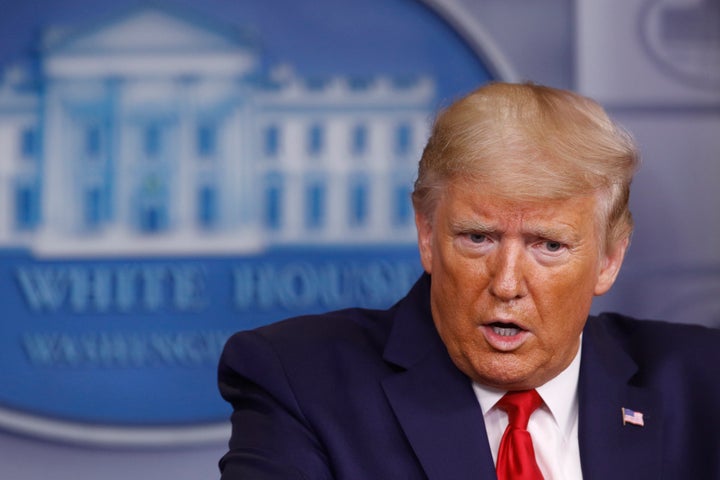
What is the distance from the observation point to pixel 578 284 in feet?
5.70

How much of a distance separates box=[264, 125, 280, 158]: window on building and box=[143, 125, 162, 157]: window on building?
0.30m

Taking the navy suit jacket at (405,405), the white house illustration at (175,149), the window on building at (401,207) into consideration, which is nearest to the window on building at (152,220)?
the white house illustration at (175,149)

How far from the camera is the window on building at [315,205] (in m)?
3.00

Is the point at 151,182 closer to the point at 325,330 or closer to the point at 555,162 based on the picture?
the point at 325,330

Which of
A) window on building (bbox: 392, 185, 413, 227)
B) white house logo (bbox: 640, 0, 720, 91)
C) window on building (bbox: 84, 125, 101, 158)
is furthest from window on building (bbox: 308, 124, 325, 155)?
white house logo (bbox: 640, 0, 720, 91)

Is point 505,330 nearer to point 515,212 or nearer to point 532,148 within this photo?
point 515,212

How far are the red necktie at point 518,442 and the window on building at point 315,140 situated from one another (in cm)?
134

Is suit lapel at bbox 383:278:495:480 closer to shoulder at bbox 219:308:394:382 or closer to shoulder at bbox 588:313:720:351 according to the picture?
shoulder at bbox 219:308:394:382

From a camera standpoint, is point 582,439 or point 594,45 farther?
point 594,45

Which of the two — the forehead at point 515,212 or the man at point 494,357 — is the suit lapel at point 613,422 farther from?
the forehead at point 515,212

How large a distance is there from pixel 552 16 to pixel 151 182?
1.23 metres

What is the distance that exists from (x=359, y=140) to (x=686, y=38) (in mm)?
996

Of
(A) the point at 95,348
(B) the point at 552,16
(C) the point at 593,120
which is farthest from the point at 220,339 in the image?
(C) the point at 593,120

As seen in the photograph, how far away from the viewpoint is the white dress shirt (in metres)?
1.80
